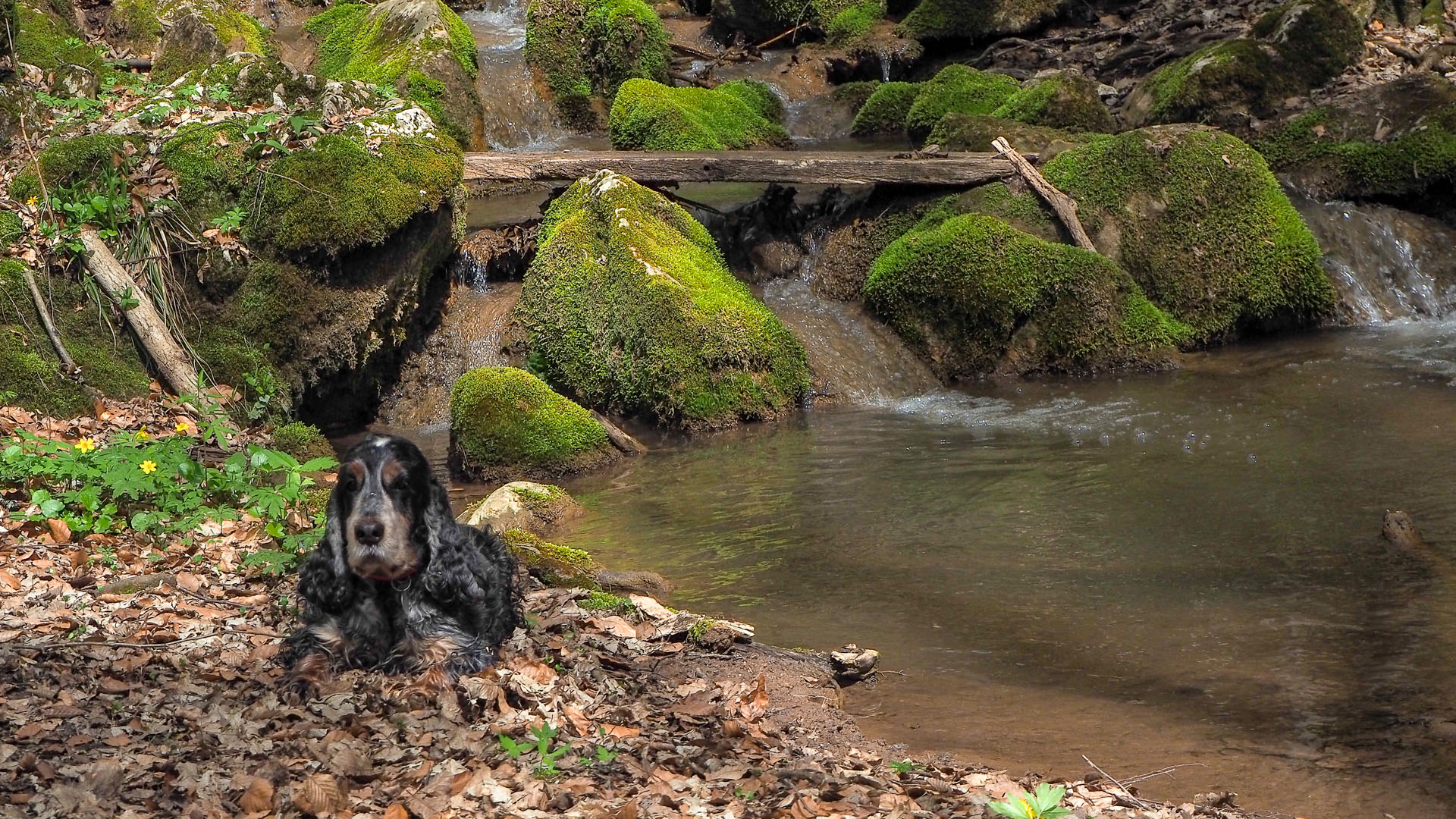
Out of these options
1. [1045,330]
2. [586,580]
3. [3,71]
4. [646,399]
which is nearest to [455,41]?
[3,71]

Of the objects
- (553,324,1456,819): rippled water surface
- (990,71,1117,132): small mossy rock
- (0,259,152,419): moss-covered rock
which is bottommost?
(553,324,1456,819): rippled water surface

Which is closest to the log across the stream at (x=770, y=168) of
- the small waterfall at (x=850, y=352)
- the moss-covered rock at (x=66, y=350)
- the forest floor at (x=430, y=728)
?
the small waterfall at (x=850, y=352)

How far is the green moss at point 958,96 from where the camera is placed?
54.4 ft

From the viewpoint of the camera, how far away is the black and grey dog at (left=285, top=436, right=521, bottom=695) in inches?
176

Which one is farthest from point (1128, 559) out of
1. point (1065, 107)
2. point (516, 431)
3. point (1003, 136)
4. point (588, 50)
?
point (588, 50)

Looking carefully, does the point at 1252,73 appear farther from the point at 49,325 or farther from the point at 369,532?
the point at 369,532

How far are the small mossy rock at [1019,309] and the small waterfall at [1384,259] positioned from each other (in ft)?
7.63

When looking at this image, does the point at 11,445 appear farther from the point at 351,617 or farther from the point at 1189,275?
the point at 1189,275

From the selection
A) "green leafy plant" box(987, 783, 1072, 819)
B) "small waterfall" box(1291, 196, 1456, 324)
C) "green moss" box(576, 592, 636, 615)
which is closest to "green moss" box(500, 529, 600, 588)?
"green moss" box(576, 592, 636, 615)

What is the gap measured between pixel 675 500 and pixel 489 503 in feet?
5.00

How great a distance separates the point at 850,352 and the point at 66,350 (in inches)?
272

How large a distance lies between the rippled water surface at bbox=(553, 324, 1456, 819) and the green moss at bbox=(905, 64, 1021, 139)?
562cm

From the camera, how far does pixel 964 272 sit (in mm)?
12523

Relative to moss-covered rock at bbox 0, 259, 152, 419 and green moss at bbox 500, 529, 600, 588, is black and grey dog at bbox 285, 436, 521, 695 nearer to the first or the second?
green moss at bbox 500, 529, 600, 588
